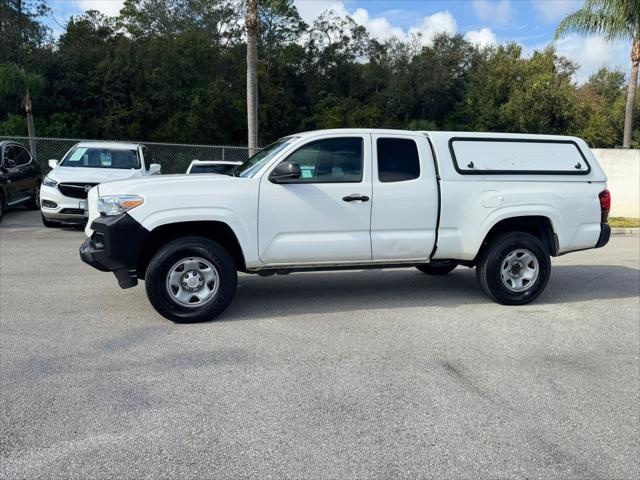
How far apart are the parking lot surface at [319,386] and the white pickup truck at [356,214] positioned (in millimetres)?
538

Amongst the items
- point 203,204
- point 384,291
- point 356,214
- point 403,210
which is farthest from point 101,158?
point 403,210

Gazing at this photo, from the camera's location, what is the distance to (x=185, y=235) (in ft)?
19.1

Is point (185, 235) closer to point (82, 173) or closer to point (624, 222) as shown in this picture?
point (82, 173)

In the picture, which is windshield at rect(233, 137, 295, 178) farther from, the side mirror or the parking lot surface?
the parking lot surface

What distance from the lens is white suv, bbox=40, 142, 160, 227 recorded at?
11219 mm

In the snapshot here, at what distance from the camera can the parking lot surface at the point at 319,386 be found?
3.28 meters

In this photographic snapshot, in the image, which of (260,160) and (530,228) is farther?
(530,228)

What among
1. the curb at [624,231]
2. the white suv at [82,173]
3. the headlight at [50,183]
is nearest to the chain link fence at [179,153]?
the white suv at [82,173]

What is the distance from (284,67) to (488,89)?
577 inches

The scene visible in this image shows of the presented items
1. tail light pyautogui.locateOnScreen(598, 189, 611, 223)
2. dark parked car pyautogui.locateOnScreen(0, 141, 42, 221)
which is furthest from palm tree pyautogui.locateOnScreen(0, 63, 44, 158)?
tail light pyautogui.locateOnScreen(598, 189, 611, 223)

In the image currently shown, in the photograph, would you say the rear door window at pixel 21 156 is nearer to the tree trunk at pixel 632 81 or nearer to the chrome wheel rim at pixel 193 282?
the chrome wheel rim at pixel 193 282

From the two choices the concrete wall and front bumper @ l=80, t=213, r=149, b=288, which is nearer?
front bumper @ l=80, t=213, r=149, b=288

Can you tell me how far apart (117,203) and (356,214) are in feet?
8.03

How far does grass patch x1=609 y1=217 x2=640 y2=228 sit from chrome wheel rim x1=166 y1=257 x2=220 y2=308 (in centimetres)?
1323
